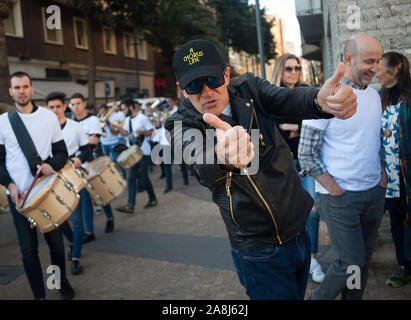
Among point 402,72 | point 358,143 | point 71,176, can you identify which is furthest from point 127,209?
point 358,143

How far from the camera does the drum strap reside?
4.05 m

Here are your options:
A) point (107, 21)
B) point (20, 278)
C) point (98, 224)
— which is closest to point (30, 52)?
point (107, 21)

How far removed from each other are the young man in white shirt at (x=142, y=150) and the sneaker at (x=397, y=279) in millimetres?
4856

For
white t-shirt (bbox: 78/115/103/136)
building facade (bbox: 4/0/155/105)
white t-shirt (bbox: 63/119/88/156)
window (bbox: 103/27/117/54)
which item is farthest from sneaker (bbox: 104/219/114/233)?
window (bbox: 103/27/117/54)

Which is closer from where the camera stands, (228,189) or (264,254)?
(228,189)

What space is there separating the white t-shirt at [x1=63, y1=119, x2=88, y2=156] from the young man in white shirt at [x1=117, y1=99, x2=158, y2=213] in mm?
2252

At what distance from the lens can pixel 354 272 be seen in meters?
3.01

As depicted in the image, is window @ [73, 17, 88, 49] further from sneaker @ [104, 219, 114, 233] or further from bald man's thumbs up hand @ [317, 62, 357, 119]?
bald man's thumbs up hand @ [317, 62, 357, 119]

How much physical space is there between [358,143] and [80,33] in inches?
965

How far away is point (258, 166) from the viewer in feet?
6.84

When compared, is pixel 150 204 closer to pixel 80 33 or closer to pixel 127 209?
pixel 127 209

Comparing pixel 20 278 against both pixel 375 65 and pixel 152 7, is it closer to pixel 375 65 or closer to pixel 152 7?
pixel 375 65

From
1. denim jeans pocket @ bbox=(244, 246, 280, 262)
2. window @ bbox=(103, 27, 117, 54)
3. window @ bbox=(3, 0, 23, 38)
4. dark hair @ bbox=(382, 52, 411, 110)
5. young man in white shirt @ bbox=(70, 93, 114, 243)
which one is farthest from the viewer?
window @ bbox=(103, 27, 117, 54)

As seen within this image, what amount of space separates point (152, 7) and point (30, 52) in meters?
8.10
